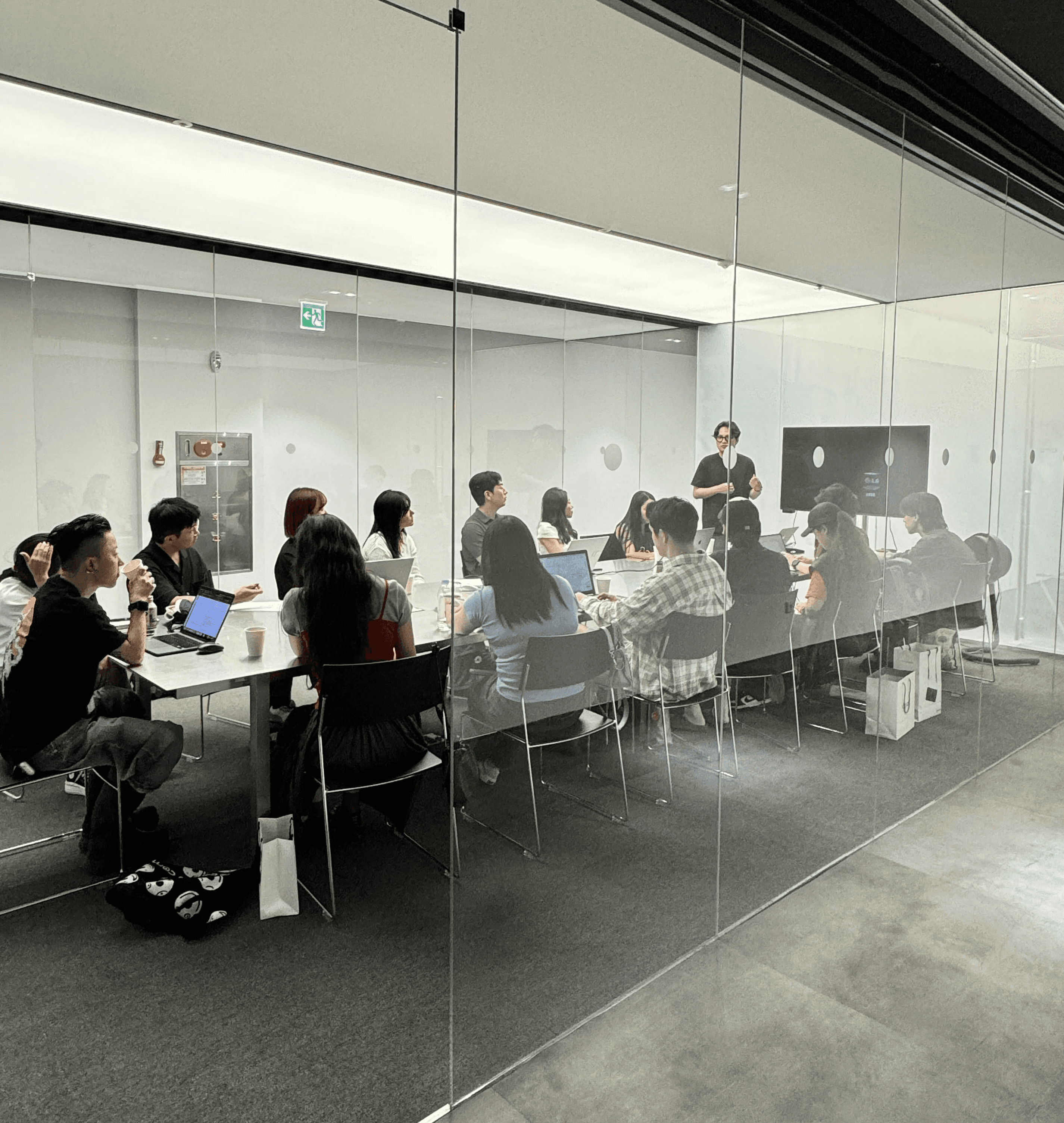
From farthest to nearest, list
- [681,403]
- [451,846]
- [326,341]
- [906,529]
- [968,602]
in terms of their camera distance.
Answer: [326,341] → [968,602] → [906,529] → [681,403] → [451,846]

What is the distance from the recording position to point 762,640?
2920 millimetres

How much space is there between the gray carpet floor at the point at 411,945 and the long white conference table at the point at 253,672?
1.29 feet

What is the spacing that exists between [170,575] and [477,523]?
2.84m

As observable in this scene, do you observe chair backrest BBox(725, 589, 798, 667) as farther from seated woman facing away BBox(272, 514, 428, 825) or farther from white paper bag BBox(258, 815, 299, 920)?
white paper bag BBox(258, 815, 299, 920)

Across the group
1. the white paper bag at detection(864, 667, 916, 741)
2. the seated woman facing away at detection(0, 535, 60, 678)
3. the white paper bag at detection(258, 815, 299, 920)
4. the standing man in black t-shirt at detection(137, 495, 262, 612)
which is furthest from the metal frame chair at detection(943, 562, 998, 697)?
the seated woman facing away at detection(0, 535, 60, 678)

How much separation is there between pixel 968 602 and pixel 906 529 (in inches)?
36.4

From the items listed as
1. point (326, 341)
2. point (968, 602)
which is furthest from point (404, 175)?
point (968, 602)

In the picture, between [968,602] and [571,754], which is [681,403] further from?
[968,602]

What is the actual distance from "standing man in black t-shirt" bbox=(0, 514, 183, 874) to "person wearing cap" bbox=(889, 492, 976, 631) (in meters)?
3.11

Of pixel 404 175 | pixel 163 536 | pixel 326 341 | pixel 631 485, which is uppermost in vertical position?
pixel 404 175

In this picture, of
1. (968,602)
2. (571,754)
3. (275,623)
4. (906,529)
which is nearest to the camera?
(571,754)

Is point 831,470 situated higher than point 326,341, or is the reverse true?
point 326,341

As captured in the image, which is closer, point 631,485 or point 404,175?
point 631,485

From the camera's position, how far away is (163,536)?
4.25 metres
